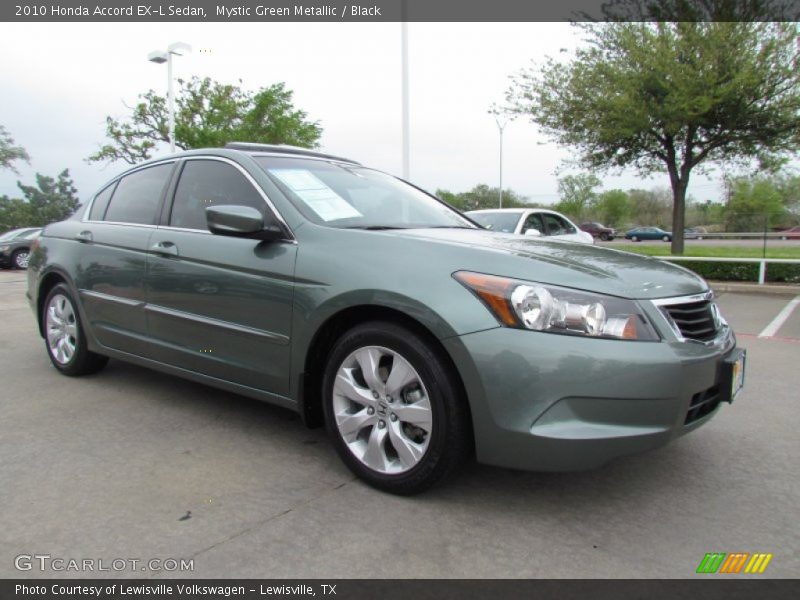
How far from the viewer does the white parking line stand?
7.01m

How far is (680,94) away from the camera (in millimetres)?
13648

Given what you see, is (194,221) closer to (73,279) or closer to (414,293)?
(73,279)

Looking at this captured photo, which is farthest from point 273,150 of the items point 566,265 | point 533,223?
point 533,223

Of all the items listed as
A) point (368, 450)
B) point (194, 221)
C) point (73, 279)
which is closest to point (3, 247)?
point (73, 279)

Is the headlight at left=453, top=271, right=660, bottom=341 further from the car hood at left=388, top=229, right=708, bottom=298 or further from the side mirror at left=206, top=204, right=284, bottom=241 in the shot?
the side mirror at left=206, top=204, right=284, bottom=241

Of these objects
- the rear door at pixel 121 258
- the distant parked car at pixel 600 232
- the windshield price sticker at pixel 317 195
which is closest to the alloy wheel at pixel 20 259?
the rear door at pixel 121 258

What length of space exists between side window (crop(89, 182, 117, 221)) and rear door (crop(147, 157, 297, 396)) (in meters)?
0.95

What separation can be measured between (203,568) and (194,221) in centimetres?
210

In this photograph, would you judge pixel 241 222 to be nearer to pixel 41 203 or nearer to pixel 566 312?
pixel 566 312

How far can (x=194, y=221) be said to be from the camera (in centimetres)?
356

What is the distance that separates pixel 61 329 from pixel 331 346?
2.77 metres

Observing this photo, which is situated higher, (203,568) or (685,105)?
(685,105)

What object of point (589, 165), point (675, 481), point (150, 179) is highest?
point (589, 165)

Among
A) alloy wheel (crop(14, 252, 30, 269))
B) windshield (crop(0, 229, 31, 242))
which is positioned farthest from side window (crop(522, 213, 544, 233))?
windshield (crop(0, 229, 31, 242))
